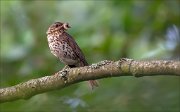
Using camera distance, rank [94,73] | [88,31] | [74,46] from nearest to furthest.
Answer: [94,73] → [74,46] → [88,31]

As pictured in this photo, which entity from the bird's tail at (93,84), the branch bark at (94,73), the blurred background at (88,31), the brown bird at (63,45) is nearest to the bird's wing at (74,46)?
the brown bird at (63,45)

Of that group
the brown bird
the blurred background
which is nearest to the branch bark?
the blurred background

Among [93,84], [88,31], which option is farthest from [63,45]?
[93,84]

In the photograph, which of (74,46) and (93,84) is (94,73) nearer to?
(93,84)

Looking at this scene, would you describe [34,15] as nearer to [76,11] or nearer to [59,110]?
[76,11]

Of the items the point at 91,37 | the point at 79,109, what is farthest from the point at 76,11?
the point at 79,109

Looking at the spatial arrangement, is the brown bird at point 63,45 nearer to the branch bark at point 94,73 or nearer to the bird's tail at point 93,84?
the bird's tail at point 93,84

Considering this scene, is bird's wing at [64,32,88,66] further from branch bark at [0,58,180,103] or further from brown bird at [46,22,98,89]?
branch bark at [0,58,180,103]
